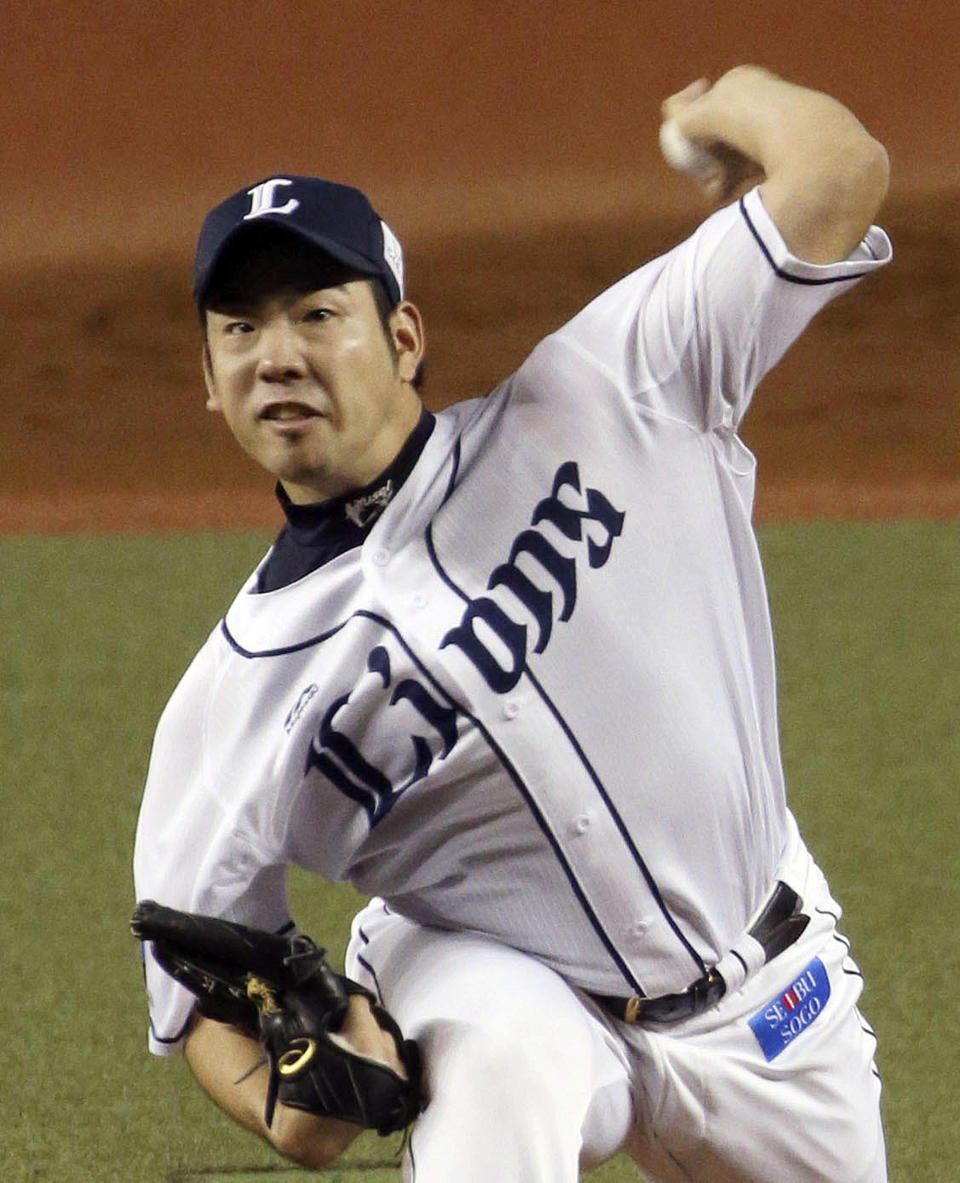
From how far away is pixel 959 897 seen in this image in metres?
4.16

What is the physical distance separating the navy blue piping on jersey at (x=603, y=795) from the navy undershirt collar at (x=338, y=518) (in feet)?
0.24

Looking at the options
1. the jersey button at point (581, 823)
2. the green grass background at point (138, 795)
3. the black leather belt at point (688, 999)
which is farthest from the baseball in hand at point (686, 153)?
the green grass background at point (138, 795)

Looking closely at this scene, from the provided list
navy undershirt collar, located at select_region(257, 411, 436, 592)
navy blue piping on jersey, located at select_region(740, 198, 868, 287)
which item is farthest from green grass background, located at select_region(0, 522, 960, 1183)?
navy blue piping on jersey, located at select_region(740, 198, 868, 287)

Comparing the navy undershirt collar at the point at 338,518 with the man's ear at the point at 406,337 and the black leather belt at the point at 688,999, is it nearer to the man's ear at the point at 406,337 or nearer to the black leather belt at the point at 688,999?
the man's ear at the point at 406,337

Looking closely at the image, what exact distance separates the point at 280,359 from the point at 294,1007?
2.44 ft

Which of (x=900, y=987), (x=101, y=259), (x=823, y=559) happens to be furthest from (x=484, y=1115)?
(x=101, y=259)

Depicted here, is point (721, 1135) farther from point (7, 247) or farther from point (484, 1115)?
point (7, 247)

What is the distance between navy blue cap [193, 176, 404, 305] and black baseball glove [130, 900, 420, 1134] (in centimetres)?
76

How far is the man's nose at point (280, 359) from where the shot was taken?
206 cm

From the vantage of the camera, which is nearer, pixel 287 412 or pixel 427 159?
pixel 287 412

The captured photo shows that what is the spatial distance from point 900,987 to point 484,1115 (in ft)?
6.66

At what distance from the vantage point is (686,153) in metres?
2.36

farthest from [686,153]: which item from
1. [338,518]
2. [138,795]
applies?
[138,795]

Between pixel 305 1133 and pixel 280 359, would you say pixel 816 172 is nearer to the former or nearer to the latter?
pixel 280 359
